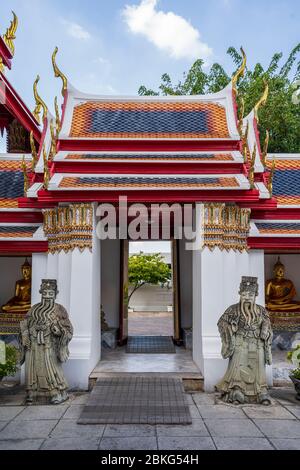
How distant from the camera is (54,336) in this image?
20.1 ft

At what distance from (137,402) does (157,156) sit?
401 centimetres

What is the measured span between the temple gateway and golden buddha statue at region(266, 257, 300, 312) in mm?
20

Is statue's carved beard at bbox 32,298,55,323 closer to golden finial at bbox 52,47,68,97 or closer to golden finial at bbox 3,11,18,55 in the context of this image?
golden finial at bbox 52,47,68,97

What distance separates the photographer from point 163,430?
495 cm

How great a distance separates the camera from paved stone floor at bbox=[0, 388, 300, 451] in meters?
4.54

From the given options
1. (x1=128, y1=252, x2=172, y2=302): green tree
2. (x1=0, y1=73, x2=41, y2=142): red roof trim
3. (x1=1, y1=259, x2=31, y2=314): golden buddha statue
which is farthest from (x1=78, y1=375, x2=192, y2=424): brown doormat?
(x1=128, y1=252, x2=172, y2=302): green tree

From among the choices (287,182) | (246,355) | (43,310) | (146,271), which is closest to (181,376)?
(246,355)

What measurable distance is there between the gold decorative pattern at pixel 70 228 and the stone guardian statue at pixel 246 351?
2433 mm

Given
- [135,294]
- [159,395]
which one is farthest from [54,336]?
[135,294]

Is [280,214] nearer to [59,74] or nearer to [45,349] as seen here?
[45,349]

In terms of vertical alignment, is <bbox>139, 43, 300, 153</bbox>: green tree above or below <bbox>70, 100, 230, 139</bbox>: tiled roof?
above

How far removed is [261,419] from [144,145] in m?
4.73

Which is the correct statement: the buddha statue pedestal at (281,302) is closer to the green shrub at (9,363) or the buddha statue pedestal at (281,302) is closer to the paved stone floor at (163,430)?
the paved stone floor at (163,430)

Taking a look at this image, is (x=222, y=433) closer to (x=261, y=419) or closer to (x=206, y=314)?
(x=261, y=419)
